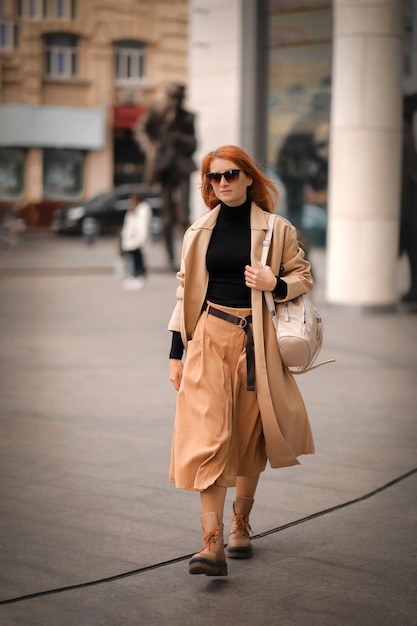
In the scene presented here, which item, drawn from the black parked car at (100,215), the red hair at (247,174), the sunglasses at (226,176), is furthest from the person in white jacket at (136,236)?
the black parked car at (100,215)

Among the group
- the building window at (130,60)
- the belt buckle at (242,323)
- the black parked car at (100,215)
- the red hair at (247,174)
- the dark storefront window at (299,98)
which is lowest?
the black parked car at (100,215)

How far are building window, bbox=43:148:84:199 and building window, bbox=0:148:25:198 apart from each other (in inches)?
38.8

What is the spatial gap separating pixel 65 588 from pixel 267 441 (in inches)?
40.0

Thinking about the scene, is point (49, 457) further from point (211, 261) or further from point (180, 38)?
point (180, 38)

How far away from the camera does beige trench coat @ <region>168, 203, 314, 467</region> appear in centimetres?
478

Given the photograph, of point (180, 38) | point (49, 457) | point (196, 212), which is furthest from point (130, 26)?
point (49, 457)

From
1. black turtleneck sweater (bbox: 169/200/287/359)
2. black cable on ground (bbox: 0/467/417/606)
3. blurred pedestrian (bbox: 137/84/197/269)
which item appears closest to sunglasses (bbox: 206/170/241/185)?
black turtleneck sweater (bbox: 169/200/287/359)

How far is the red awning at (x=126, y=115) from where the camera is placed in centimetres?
4497

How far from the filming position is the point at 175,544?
16.8 feet

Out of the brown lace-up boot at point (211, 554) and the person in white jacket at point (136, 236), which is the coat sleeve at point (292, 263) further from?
the person in white jacket at point (136, 236)

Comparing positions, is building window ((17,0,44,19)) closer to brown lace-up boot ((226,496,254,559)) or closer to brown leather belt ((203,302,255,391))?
brown leather belt ((203,302,255,391))

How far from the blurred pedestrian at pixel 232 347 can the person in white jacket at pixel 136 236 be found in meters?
14.9

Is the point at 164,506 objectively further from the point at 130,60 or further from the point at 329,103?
the point at 130,60

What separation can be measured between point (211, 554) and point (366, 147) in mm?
10927
